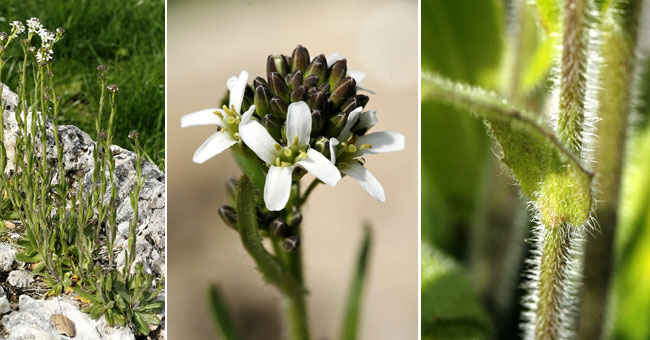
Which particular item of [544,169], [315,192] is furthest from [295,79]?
[315,192]

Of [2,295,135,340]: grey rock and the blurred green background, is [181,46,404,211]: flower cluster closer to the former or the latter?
the blurred green background

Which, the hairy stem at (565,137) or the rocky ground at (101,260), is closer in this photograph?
the hairy stem at (565,137)

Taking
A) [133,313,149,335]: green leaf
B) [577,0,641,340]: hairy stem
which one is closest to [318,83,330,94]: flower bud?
[577,0,641,340]: hairy stem

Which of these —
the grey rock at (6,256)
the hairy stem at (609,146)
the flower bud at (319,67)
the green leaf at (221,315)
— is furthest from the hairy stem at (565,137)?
the grey rock at (6,256)

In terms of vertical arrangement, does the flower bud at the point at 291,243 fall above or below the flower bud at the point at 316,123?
below

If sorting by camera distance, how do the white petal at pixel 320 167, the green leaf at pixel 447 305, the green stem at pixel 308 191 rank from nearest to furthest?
the white petal at pixel 320 167, the green stem at pixel 308 191, the green leaf at pixel 447 305

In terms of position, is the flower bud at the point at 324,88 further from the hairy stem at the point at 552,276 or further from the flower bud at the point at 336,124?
the hairy stem at the point at 552,276

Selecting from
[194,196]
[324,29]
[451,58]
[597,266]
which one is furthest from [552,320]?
[194,196]

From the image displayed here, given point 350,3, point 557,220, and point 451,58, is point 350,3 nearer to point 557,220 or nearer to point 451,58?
point 451,58

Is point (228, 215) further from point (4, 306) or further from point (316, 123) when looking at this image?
point (4, 306)
